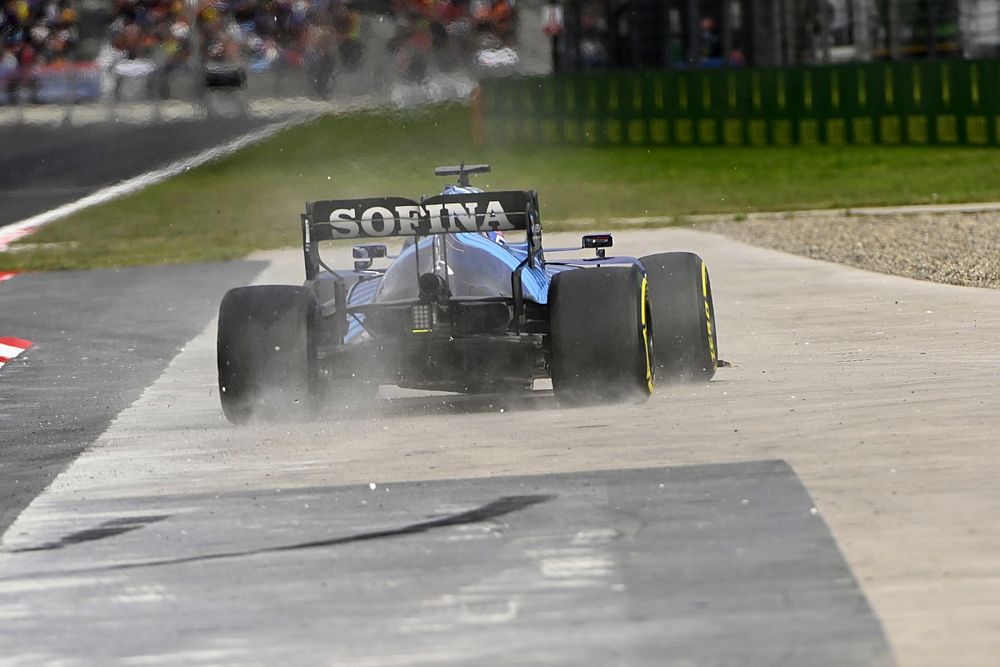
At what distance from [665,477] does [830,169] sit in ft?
75.7

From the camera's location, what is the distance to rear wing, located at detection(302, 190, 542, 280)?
9023 mm

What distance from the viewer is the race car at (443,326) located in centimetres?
886

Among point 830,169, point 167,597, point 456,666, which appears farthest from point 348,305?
point 830,169

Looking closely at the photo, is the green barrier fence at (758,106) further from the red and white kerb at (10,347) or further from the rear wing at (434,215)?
the rear wing at (434,215)

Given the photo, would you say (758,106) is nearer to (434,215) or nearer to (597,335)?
(434,215)

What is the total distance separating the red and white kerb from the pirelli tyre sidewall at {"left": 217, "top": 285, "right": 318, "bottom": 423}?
12.2ft

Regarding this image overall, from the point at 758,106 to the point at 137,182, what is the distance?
11.1m

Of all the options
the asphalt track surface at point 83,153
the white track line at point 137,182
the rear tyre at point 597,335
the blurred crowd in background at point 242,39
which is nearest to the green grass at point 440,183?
the white track line at point 137,182

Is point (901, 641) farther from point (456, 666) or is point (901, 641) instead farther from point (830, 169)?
point (830, 169)

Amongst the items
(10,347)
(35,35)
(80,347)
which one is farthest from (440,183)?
(35,35)

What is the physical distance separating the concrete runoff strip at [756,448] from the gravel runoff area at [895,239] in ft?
11.2

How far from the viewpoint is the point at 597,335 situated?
8.82 m

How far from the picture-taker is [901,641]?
5207mm

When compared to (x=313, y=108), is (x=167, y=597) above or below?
above
